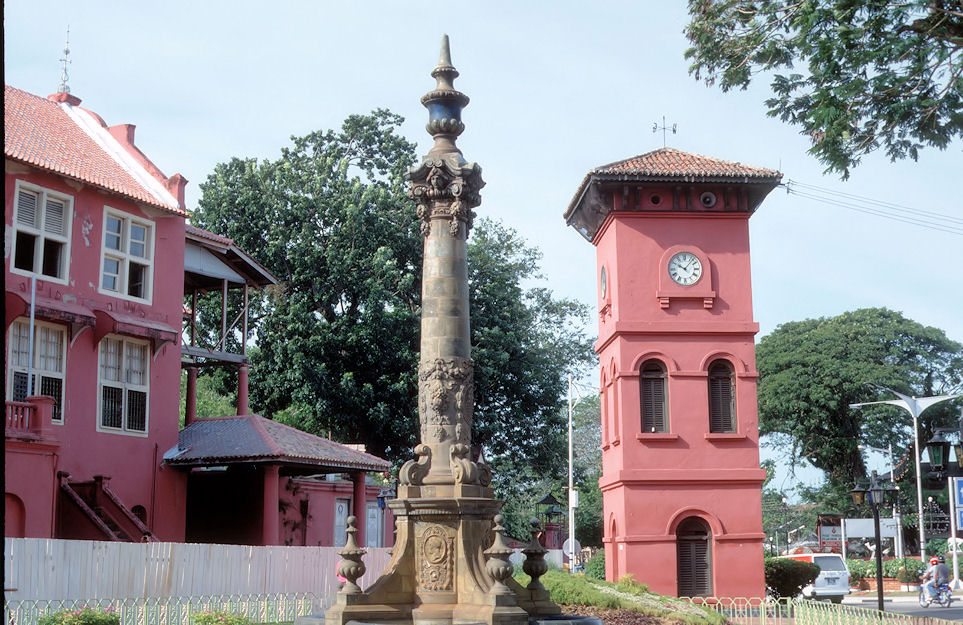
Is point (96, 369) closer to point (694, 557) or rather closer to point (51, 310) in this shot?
point (51, 310)

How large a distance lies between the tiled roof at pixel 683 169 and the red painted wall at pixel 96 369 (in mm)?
11310

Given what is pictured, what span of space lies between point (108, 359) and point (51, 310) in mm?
2598

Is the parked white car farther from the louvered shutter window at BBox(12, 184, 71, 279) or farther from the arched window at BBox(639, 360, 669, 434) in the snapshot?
the louvered shutter window at BBox(12, 184, 71, 279)

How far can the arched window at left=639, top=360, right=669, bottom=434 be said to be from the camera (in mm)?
27875

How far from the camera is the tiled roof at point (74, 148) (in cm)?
2461

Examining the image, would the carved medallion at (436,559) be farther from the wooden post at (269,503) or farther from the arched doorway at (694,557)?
the arched doorway at (694,557)

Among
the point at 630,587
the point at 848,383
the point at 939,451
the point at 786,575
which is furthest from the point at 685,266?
the point at 848,383

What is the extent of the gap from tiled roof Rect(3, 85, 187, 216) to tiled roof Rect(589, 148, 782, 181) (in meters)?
11.3

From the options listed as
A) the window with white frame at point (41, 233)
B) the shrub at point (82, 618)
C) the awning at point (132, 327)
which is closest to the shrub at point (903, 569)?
the awning at point (132, 327)

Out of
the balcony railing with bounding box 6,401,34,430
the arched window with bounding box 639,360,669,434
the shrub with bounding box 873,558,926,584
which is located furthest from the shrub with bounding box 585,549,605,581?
the shrub with bounding box 873,558,926,584

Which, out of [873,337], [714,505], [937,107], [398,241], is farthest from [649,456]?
[873,337]

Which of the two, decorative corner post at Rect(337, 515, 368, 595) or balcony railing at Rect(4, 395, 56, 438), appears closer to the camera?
decorative corner post at Rect(337, 515, 368, 595)

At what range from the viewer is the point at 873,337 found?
57750mm

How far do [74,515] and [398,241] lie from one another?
16124 millimetres
